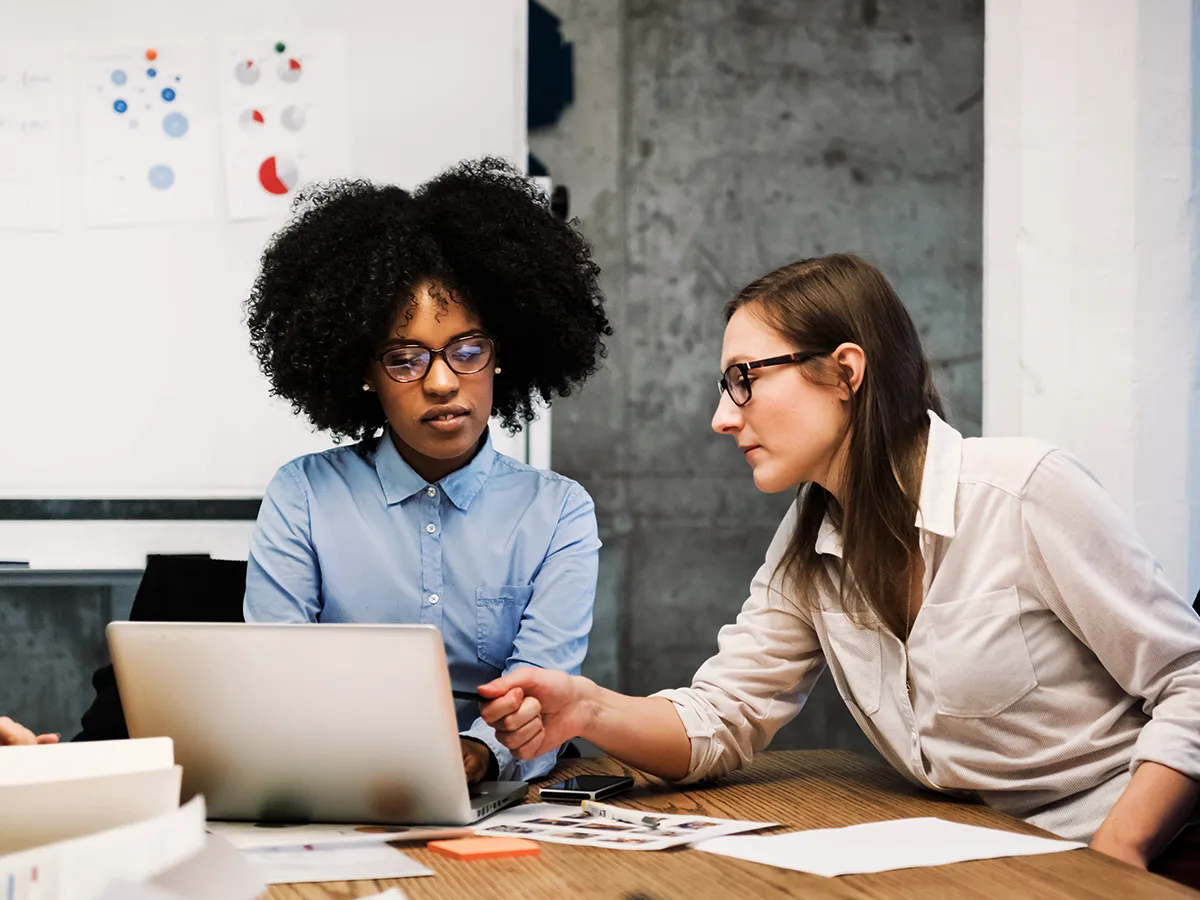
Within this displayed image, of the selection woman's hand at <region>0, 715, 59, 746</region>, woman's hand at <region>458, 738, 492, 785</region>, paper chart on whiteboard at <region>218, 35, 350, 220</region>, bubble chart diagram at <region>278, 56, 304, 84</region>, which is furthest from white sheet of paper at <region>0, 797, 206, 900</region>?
bubble chart diagram at <region>278, 56, 304, 84</region>

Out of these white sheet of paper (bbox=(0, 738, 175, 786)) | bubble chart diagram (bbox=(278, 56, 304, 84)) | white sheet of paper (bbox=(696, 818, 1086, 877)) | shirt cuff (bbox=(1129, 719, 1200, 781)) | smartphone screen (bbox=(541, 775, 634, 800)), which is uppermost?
bubble chart diagram (bbox=(278, 56, 304, 84))

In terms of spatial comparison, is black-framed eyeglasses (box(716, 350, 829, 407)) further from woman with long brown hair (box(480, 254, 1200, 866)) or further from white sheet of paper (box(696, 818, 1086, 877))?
white sheet of paper (box(696, 818, 1086, 877))

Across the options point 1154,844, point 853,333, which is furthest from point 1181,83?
point 1154,844

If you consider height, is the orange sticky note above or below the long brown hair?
below

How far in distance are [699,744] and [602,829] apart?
319 mm

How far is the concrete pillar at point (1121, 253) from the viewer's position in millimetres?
2400

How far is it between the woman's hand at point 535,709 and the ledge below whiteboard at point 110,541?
154cm

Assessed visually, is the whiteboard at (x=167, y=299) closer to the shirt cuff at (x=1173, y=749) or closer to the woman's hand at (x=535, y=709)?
the woman's hand at (x=535, y=709)

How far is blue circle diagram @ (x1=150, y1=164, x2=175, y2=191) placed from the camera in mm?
2875

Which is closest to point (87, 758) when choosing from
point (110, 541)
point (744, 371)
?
point (744, 371)

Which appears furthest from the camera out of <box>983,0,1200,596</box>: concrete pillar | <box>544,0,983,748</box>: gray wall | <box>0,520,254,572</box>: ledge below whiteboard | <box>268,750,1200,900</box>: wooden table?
<box>544,0,983,748</box>: gray wall

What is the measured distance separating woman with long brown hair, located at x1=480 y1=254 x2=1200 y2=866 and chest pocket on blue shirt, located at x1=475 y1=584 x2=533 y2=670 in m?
0.38

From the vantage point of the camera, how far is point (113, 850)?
77 cm

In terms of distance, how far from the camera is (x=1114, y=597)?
4.80 ft
